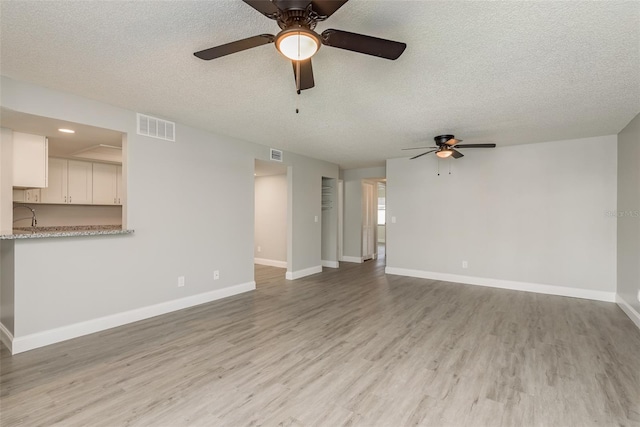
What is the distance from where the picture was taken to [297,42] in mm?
1569

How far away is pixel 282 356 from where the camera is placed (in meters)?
2.69

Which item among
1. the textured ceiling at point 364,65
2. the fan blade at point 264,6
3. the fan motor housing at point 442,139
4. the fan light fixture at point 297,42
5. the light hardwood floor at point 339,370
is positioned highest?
the textured ceiling at point 364,65

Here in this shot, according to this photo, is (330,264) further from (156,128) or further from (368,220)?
(156,128)

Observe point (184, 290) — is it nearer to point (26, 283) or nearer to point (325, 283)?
point (26, 283)

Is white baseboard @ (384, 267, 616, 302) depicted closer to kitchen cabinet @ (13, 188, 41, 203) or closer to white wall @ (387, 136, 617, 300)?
white wall @ (387, 136, 617, 300)

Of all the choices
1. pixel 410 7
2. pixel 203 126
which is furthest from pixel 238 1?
pixel 203 126

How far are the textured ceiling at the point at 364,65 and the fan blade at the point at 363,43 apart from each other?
298 mm

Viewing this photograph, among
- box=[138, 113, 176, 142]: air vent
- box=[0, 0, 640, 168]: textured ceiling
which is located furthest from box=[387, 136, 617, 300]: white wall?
box=[138, 113, 176, 142]: air vent

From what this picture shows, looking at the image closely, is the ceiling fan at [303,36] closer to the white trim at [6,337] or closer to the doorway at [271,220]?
the white trim at [6,337]

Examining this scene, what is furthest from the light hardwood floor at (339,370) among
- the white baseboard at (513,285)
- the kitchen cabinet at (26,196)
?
the kitchen cabinet at (26,196)

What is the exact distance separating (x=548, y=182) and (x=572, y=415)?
4073mm

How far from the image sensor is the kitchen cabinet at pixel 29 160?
10.9 ft

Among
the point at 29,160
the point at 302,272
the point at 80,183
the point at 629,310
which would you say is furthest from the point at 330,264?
the point at 29,160

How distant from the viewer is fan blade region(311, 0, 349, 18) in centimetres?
137
